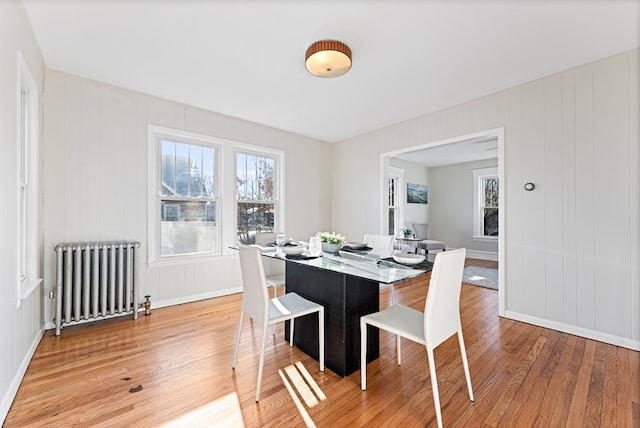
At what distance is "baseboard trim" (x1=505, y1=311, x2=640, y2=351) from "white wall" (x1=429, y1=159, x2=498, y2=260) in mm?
4338

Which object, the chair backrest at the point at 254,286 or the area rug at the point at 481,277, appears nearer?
the chair backrest at the point at 254,286

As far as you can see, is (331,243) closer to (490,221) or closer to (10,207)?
(10,207)

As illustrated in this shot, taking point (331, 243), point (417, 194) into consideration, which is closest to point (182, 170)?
point (331, 243)

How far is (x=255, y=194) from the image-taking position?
Result: 14.4 ft

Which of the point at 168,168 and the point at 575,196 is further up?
the point at 168,168

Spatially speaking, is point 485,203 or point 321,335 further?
point 485,203

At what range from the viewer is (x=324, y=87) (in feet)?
10.2

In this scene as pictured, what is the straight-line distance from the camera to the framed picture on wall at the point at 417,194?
7.42m

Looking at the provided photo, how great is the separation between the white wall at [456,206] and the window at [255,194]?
207 inches

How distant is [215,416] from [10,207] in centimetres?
179

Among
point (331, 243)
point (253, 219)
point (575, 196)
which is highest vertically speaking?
point (575, 196)

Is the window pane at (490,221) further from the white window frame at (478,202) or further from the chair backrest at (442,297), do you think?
the chair backrest at (442,297)

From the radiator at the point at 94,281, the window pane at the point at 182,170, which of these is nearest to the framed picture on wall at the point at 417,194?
the window pane at the point at 182,170

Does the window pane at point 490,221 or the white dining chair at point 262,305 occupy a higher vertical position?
the window pane at point 490,221
